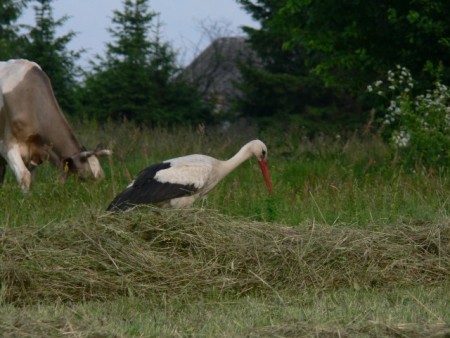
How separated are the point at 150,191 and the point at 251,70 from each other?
21423 millimetres

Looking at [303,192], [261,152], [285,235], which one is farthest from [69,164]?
[285,235]

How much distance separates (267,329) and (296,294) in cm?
225

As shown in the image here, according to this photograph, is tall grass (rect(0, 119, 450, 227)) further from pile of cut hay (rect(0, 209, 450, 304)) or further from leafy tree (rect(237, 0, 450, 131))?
leafy tree (rect(237, 0, 450, 131))

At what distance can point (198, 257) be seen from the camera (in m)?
8.53

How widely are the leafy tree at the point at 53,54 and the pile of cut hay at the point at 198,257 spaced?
66.4 feet

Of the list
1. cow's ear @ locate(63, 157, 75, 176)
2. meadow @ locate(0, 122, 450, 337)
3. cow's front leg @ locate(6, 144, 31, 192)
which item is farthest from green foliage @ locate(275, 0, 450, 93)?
meadow @ locate(0, 122, 450, 337)

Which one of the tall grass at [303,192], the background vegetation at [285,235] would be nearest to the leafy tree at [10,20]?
the background vegetation at [285,235]

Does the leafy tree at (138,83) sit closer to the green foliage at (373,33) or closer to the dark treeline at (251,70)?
the dark treeline at (251,70)

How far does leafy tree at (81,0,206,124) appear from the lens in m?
30.0

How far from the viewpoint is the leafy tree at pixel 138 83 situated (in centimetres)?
3002

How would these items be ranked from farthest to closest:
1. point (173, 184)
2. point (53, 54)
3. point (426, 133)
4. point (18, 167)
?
point (53, 54), point (426, 133), point (18, 167), point (173, 184)

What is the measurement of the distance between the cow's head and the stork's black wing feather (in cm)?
316

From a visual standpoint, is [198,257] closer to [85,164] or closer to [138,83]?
[85,164]

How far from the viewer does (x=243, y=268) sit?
848cm
